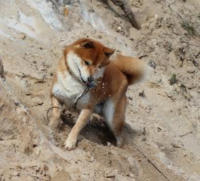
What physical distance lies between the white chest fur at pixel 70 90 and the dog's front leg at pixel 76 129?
0.39 ft

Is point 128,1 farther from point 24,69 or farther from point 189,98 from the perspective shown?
point 24,69

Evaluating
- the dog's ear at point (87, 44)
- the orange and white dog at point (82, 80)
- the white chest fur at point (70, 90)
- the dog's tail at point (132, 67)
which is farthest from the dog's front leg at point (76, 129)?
the dog's tail at point (132, 67)

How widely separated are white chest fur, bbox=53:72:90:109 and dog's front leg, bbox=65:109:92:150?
0.39ft

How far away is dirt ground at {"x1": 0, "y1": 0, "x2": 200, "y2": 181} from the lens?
16.9ft

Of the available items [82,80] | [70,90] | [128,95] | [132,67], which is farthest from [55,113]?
[128,95]

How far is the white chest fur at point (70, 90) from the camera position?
646cm

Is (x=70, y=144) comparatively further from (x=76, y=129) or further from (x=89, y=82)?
(x=89, y=82)

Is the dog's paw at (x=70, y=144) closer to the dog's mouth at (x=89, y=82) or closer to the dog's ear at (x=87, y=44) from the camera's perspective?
the dog's mouth at (x=89, y=82)

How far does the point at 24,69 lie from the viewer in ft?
23.6

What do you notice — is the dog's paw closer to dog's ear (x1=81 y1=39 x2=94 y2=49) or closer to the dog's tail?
dog's ear (x1=81 y1=39 x2=94 y2=49)

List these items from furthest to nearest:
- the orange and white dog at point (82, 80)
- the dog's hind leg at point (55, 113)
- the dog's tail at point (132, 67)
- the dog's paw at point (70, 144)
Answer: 1. the dog's tail at point (132, 67)
2. the orange and white dog at point (82, 80)
3. the dog's hind leg at point (55, 113)
4. the dog's paw at point (70, 144)

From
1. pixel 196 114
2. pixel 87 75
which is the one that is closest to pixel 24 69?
pixel 87 75

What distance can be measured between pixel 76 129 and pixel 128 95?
8.99 ft

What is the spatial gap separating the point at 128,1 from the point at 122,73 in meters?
4.08
